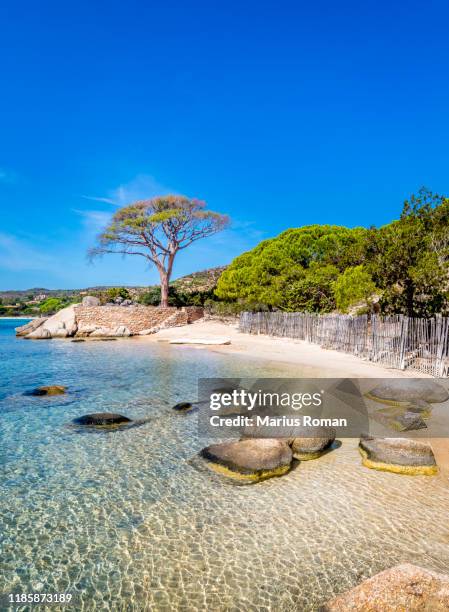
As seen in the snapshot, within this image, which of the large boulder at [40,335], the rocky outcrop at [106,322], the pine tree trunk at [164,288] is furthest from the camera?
the pine tree trunk at [164,288]

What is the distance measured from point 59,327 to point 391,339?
25.1m

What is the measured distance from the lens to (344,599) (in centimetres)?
274

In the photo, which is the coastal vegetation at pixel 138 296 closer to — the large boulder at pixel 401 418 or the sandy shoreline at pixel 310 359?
the sandy shoreline at pixel 310 359

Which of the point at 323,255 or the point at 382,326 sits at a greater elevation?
the point at 323,255

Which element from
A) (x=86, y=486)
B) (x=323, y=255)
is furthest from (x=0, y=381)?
(x=323, y=255)

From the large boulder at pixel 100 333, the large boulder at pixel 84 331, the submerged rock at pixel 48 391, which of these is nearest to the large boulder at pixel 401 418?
the submerged rock at pixel 48 391

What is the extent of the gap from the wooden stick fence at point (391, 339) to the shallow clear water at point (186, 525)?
6.08 metres

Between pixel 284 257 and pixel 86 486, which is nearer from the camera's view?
pixel 86 486

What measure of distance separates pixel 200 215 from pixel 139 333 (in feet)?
37.7

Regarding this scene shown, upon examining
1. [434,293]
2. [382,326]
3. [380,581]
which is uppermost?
[434,293]

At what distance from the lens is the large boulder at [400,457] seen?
5199 millimetres

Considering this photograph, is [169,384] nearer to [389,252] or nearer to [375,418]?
[375,418]

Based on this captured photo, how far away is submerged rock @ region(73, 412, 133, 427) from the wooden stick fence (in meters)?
8.70

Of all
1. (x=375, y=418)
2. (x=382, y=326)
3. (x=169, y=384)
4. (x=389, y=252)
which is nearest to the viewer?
(x=375, y=418)
